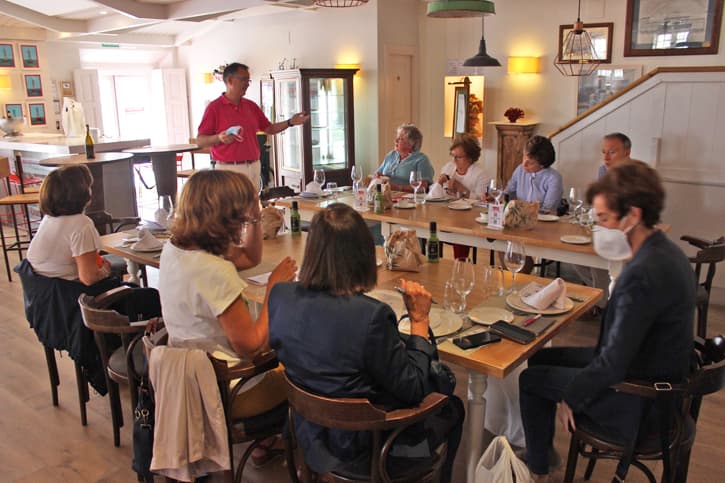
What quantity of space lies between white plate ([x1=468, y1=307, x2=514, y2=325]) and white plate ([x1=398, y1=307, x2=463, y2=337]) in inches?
2.3

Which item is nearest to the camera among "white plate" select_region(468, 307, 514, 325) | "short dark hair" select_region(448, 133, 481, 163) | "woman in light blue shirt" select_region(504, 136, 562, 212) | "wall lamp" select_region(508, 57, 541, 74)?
"white plate" select_region(468, 307, 514, 325)

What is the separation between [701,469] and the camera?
262cm

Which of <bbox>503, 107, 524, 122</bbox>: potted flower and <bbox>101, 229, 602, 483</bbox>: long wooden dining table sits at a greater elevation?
<bbox>503, 107, 524, 122</bbox>: potted flower

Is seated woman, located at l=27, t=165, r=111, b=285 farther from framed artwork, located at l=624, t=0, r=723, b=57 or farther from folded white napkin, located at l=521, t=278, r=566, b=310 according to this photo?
framed artwork, located at l=624, t=0, r=723, b=57

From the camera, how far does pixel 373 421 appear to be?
1713mm

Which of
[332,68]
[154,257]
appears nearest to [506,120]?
[332,68]

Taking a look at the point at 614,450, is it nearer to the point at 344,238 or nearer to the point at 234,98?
the point at 344,238

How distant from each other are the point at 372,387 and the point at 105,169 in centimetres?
535

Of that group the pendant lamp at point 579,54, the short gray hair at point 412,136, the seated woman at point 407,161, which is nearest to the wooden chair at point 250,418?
the seated woman at point 407,161

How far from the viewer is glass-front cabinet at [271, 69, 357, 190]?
27.0 feet

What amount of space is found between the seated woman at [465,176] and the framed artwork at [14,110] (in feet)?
27.3

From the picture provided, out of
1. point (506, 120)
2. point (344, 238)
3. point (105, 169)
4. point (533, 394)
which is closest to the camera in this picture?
point (344, 238)

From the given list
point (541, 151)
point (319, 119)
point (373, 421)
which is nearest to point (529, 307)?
point (373, 421)

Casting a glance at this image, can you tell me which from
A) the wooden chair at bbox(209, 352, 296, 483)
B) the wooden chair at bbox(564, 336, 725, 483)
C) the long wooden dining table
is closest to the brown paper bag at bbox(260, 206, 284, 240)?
the long wooden dining table
